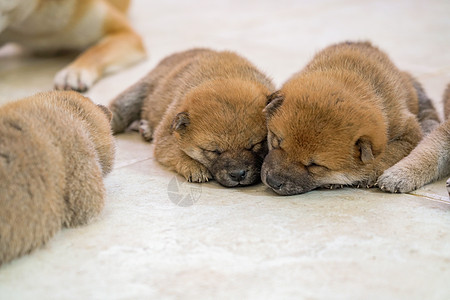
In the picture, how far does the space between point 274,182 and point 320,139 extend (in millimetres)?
279

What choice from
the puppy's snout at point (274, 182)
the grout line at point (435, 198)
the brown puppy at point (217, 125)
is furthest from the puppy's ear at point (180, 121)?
the grout line at point (435, 198)

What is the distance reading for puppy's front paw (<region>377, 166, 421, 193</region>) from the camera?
2752mm

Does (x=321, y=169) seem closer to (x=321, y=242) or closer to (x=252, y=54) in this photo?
(x=321, y=242)

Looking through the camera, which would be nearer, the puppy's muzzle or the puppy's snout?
the puppy's snout

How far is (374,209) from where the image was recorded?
101 inches

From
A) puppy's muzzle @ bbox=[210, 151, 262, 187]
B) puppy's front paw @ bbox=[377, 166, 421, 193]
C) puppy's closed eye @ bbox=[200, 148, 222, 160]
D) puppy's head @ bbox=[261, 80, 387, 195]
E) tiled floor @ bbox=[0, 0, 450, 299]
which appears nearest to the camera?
tiled floor @ bbox=[0, 0, 450, 299]

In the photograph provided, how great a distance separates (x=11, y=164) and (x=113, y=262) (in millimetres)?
494

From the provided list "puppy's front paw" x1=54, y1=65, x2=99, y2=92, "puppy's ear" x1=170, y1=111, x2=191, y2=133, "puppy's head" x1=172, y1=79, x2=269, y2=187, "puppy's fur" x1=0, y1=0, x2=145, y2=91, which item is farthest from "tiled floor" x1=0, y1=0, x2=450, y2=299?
"puppy's fur" x1=0, y1=0, x2=145, y2=91

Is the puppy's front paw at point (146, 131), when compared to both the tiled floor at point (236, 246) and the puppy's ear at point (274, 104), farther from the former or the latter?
the puppy's ear at point (274, 104)

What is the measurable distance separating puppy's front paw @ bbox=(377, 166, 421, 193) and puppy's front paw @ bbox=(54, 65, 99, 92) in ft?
8.03

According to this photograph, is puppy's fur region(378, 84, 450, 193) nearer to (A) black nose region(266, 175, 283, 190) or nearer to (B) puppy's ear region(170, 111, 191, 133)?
(A) black nose region(266, 175, 283, 190)

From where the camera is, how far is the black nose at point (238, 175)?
284cm

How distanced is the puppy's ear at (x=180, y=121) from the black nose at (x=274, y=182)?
544 mm

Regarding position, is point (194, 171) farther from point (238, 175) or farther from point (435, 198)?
point (435, 198)
